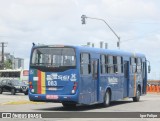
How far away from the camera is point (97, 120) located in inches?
690

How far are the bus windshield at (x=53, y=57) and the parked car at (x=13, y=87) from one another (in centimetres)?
2219

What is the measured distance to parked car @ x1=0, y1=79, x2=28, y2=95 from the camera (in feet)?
148

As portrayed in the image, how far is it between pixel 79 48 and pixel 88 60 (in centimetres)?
114

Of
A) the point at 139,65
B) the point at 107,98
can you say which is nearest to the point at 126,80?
the point at 139,65

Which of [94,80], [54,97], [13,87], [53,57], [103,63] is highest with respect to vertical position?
[53,57]

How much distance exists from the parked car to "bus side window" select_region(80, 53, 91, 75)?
22440 mm

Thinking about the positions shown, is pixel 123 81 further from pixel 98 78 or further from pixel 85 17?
pixel 85 17

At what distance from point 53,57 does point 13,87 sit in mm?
22952

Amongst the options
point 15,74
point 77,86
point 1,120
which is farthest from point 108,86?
point 15,74

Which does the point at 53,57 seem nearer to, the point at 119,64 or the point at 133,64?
the point at 119,64

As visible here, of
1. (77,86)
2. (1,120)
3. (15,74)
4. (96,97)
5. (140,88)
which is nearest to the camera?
(1,120)

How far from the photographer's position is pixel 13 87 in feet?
148

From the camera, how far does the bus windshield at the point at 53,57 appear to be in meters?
22.5

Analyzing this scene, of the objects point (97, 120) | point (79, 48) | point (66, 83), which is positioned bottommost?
point (97, 120)
